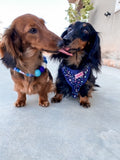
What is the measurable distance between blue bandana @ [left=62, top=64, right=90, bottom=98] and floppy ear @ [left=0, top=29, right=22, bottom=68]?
495mm

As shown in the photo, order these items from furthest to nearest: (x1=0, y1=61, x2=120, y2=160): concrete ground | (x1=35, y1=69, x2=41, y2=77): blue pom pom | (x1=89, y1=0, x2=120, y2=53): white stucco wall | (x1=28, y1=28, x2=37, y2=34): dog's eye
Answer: (x1=89, y1=0, x2=120, y2=53): white stucco wall < (x1=35, y1=69, x2=41, y2=77): blue pom pom < (x1=28, y1=28, x2=37, y2=34): dog's eye < (x1=0, y1=61, x2=120, y2=160): concrete ground

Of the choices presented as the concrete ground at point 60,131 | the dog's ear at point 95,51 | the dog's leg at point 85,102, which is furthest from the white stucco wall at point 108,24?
the concrete ground at point 60,131

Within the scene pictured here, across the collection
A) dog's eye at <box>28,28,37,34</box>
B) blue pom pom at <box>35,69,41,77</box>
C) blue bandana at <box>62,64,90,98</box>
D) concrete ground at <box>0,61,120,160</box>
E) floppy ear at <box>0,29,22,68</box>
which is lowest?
concrete ground at <box>0,61,120,160</box>

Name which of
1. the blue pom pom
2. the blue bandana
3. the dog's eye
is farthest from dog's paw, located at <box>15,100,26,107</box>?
the dog's eye

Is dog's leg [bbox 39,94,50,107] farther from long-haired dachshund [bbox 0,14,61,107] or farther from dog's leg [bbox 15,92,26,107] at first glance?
dog's leg [bbox 15,92,26,107]

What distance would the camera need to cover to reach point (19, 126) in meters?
0.88

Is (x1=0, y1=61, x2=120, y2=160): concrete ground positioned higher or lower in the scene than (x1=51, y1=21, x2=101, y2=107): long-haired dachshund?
lower

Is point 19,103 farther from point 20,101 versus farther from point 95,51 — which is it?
point 95,51

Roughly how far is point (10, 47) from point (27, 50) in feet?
0.41

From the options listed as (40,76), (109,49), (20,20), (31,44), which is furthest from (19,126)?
(109,49)

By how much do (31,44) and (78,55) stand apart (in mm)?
506

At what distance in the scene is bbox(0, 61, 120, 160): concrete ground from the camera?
0.68 metres

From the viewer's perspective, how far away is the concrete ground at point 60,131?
0.68 m

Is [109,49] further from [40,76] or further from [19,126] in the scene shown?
[19,126]
